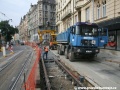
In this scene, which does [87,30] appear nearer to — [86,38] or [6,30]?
[86,38]

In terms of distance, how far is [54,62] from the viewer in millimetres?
19172

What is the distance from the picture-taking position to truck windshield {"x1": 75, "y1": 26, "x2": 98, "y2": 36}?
55.1ft

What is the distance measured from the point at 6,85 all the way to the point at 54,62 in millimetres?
8846

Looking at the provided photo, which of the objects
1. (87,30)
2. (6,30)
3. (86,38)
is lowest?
(86,38)

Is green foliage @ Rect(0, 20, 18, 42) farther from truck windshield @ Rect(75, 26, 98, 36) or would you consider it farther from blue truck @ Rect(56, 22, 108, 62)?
truck windshield @ Rect(75, 26, 98, 36)

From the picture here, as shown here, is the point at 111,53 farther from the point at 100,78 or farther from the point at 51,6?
the point at 51,6

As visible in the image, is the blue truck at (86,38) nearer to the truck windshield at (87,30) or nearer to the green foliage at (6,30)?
the truck windshield at (87,30)

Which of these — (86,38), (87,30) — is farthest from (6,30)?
(86,38)

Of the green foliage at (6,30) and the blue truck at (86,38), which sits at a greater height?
the green foliage at (6,30)

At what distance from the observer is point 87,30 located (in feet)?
55.9

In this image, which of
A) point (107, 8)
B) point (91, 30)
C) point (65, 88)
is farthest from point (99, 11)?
point (65, 88)

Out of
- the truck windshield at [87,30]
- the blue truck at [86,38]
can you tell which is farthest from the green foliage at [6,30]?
the truck windshield at [87,30]

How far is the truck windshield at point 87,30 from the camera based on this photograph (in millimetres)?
16797

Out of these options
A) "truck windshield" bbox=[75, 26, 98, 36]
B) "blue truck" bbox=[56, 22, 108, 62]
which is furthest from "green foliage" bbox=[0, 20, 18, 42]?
"truck windshield" bbox=[75, 26, 98, 36]
